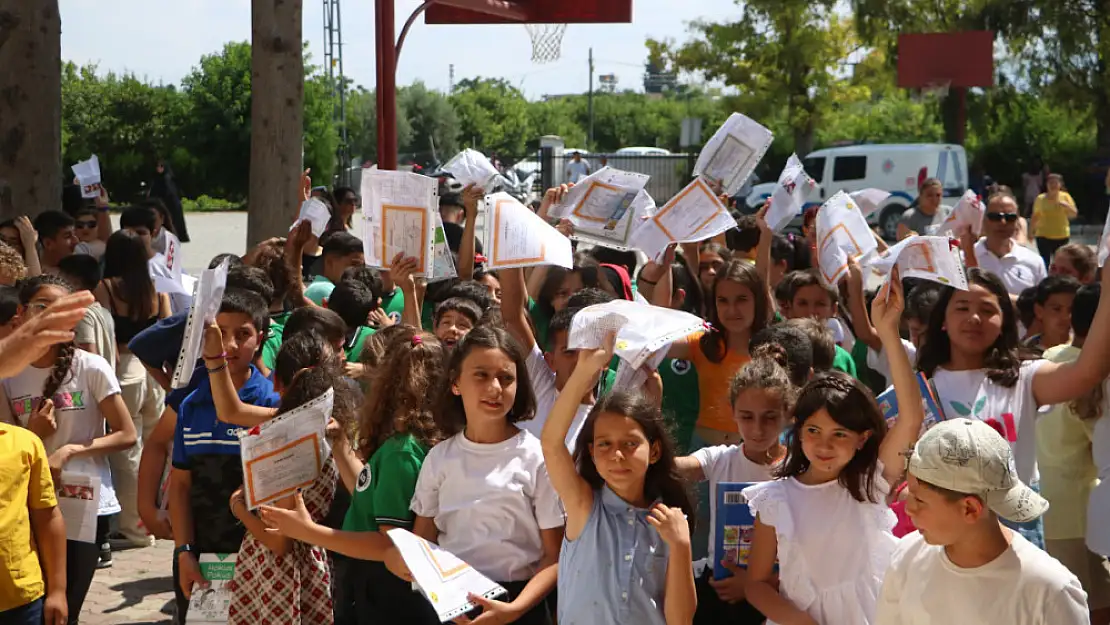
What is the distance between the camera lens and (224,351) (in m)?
4.38

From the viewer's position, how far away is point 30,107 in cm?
1055

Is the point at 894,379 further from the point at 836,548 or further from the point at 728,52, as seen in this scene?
the point at 728,52

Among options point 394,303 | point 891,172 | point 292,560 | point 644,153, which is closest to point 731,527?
point 292,560

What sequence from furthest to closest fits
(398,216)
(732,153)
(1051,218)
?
1. (1051,218)
2. (732,153)
3. (398,216)

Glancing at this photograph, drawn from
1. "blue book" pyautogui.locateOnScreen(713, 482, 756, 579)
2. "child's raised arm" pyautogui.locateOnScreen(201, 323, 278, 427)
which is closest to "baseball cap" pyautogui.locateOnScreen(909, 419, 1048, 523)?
"blue book" pyautogui.locateOnScreen(713, 482, 756, 579)

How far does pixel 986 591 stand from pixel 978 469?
10.8 inches

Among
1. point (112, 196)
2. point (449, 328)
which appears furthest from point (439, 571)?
point (112, 196)

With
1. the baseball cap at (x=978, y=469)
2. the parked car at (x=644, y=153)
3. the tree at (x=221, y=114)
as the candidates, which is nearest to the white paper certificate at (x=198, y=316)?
the baseball cap at (x=978, y=469)

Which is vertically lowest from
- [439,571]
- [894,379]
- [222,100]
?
[439,571]

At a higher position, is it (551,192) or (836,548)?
(551,192)

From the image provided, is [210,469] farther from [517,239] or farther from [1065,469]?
[1065,469]

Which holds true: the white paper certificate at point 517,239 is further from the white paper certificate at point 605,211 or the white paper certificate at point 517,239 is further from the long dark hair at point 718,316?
the white paper certificate at point 605,211

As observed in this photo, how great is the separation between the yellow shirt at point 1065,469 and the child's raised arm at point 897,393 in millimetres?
1528

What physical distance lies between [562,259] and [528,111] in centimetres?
6422
